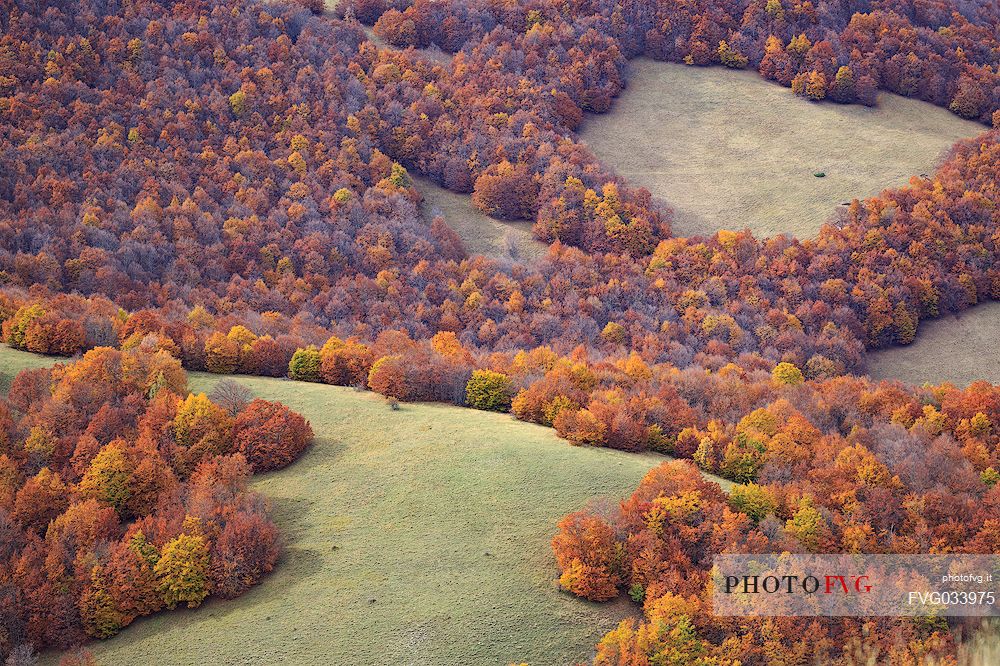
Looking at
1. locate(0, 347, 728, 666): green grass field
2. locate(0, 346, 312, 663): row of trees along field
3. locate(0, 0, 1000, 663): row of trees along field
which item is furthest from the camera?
locate(0, 0, 1000, 663): row of trees along field

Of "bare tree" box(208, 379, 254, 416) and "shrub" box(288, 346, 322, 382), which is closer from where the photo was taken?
"bare tree" box(208, 379, 254, 416)

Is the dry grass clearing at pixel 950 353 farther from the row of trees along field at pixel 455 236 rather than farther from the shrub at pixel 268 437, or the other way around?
the shrub at pixel 268 437

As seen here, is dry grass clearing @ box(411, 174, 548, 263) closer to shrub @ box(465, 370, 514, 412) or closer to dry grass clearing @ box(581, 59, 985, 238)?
dry grass clearing @ box(581, 59, 985, 238)

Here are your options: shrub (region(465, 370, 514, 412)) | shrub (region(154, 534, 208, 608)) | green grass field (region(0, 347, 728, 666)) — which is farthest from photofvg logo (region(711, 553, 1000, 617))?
shrub (region(465, 370, 514, 412))

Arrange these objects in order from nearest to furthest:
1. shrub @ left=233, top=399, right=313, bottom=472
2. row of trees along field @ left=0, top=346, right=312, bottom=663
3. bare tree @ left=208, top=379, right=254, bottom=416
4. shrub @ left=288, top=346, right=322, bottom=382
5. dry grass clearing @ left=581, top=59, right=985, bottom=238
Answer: row of trees along field @ left=0, top=346, right=312, bottom=663, shrub @ left=233, top=399, right=313, bottom=472, bare tree @ left=208, top=379, right=254, bottom=416, shrub @ left=288, top=346, right=322, bottom=382, dry grass clearing @ left=581, top=59, right=985, bottom=238

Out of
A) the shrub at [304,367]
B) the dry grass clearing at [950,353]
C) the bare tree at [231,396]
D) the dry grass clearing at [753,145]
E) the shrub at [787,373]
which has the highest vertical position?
the bare tree at [231,396]

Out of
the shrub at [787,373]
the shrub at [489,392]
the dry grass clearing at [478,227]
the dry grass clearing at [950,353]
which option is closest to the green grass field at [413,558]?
the shrub at [489,392]

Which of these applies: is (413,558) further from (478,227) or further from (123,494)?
(478,227)
